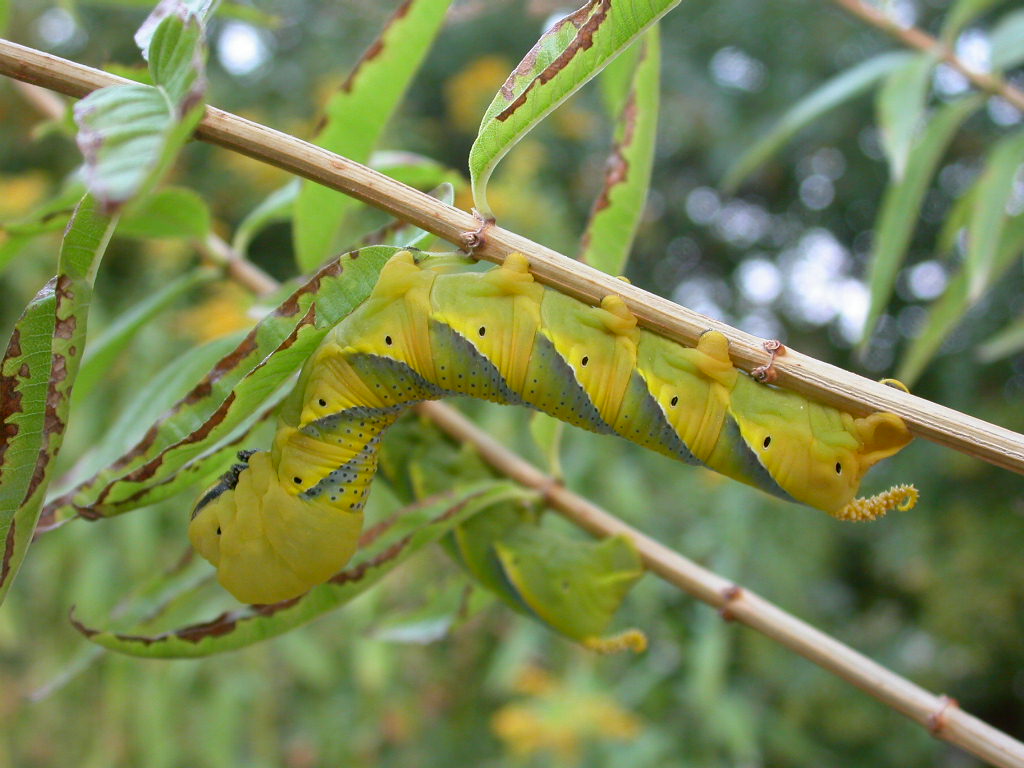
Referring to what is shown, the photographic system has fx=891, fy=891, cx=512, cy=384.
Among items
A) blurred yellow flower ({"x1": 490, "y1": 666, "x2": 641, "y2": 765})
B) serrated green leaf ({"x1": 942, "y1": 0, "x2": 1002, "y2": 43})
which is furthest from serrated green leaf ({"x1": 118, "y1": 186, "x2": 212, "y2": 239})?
blurred yellow flower ({"x1": 490, "y1": 666, "x2": 641, "y2": 765})

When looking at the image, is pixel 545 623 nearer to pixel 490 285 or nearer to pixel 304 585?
pixel 304 585

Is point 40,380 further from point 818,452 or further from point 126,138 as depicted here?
point 818,452

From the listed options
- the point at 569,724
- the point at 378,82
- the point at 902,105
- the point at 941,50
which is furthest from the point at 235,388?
the point at 569,724

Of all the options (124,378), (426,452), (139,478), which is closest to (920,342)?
(426,452)

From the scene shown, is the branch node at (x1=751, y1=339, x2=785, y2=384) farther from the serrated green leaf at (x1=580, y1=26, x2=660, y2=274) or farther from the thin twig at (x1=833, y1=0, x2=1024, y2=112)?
the thin twig at (x1=833, y1=0, x2=1024, y2=112)

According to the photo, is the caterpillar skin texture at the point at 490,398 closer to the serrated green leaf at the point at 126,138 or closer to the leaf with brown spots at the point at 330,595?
the leaf with brown spots at the point at 330,595

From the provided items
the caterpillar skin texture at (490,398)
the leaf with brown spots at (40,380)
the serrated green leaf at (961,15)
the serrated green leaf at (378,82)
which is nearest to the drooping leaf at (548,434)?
the caterpillar skin texture at (490,398)
